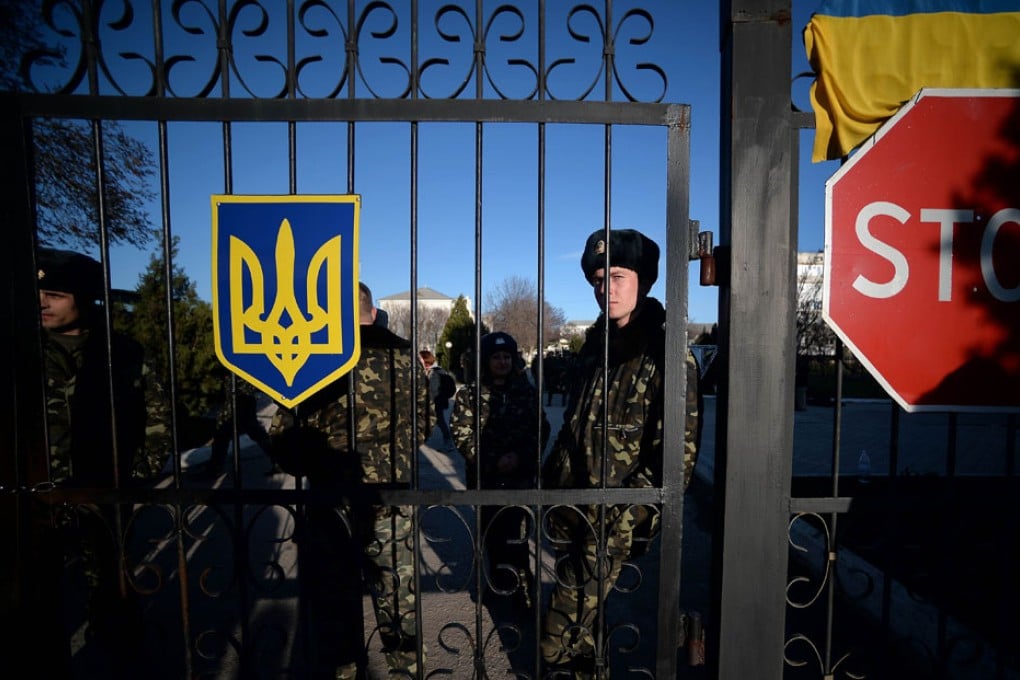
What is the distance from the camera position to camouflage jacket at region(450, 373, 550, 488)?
306 centimetres

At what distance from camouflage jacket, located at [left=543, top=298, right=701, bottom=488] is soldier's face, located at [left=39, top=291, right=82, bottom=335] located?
281 centimetres

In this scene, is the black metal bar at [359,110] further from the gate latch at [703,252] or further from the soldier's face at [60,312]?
the soldier's face at [60,312]

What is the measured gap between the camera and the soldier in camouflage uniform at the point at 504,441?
3.04m

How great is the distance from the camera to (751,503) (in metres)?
1.63

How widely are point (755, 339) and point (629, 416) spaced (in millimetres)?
689

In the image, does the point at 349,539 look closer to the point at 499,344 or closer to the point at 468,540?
the point at 499,344

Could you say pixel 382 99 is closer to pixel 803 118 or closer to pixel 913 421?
pixel 803 118

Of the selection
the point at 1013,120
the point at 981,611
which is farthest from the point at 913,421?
the point at 1013,120

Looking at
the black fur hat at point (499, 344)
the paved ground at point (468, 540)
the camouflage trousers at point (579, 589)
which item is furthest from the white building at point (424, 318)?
the camouflage trousers at point (579, 589)

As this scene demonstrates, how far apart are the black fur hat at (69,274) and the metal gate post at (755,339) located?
304 centimetres

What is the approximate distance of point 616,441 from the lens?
6.95 feet

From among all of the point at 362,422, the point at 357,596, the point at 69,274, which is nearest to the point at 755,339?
the point at 362,422

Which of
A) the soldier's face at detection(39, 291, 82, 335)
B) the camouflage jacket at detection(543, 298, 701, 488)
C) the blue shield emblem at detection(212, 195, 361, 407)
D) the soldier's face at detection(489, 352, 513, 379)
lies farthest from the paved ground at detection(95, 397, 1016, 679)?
the soldier's face at detection(39, 291, 82, 335)

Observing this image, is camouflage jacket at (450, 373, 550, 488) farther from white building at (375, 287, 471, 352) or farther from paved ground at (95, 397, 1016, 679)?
white building at (375, 287, 471, 352)
